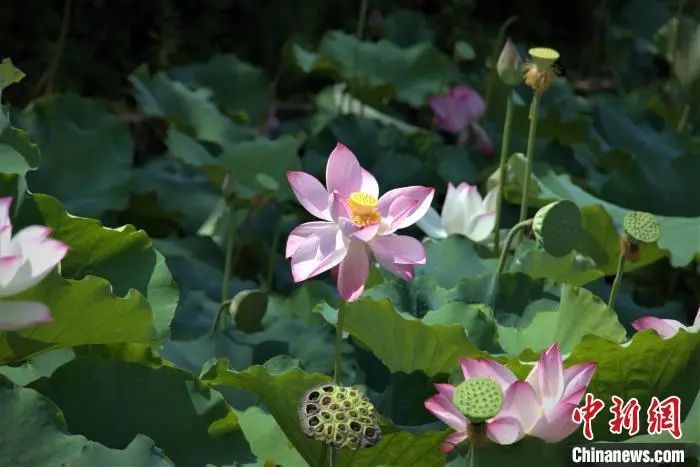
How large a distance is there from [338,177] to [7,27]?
1.60 meters

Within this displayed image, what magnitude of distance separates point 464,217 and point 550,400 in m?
0.71

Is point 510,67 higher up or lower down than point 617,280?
higher up

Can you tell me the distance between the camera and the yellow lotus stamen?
1.14 metres

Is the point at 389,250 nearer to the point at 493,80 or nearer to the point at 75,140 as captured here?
the point at 75,140

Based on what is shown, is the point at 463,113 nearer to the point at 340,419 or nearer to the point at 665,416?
the point at 665,416

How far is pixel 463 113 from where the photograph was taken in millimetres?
2451

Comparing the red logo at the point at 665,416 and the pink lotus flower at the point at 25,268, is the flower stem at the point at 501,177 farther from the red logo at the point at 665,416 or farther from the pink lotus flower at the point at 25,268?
the pink lotus flower at the point at 25,268

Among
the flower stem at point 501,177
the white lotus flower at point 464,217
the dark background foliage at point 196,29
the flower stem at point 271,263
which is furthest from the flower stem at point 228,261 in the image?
the dark background foliage at point 196,29

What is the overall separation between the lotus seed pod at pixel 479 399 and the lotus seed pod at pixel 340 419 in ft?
0.26

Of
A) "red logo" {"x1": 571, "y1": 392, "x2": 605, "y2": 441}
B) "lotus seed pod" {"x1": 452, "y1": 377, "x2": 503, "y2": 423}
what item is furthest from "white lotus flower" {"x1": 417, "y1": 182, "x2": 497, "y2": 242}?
"lotus seed pod" {"x1": 452, "y1": 377, "x2": 503, "y2": 423}

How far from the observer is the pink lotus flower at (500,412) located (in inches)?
40.4

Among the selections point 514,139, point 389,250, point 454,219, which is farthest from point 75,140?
point 389,250

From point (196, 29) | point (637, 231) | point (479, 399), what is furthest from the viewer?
point (196, 29)

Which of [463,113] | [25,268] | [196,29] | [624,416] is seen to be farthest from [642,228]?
[196,29]
